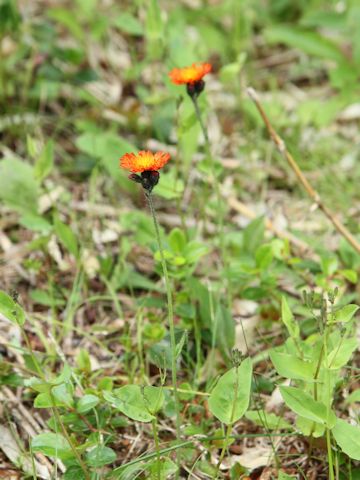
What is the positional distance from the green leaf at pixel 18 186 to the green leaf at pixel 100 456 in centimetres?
92

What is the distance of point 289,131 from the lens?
2857mm

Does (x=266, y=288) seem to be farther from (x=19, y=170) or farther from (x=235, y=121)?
(x=235, y=121)

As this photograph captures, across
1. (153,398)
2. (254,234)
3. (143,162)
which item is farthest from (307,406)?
(254,234)

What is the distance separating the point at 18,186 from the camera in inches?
88.9

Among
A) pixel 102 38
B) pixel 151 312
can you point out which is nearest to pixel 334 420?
pixel 151 312

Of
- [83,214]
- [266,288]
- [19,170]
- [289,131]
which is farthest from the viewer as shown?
[289,131]

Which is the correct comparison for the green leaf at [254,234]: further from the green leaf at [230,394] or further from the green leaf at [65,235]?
the green leaf at [230,394]

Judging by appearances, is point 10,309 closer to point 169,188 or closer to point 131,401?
point 131,401

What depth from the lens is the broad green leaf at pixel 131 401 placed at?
1.41 meters

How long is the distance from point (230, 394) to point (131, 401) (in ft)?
0.63

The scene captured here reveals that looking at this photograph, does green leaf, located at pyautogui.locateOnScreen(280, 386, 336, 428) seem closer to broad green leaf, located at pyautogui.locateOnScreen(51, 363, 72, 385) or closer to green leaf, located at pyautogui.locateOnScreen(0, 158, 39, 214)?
broad green leaf, located at pyautogui.locateOnScreen(51, 363, 72, 385)

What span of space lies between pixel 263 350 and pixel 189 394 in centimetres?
32

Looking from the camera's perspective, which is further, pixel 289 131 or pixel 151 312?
pixel 289 131

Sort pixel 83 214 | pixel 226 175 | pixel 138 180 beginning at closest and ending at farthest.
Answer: pixel 138 180
pixel 83 214
pixel 226 175
